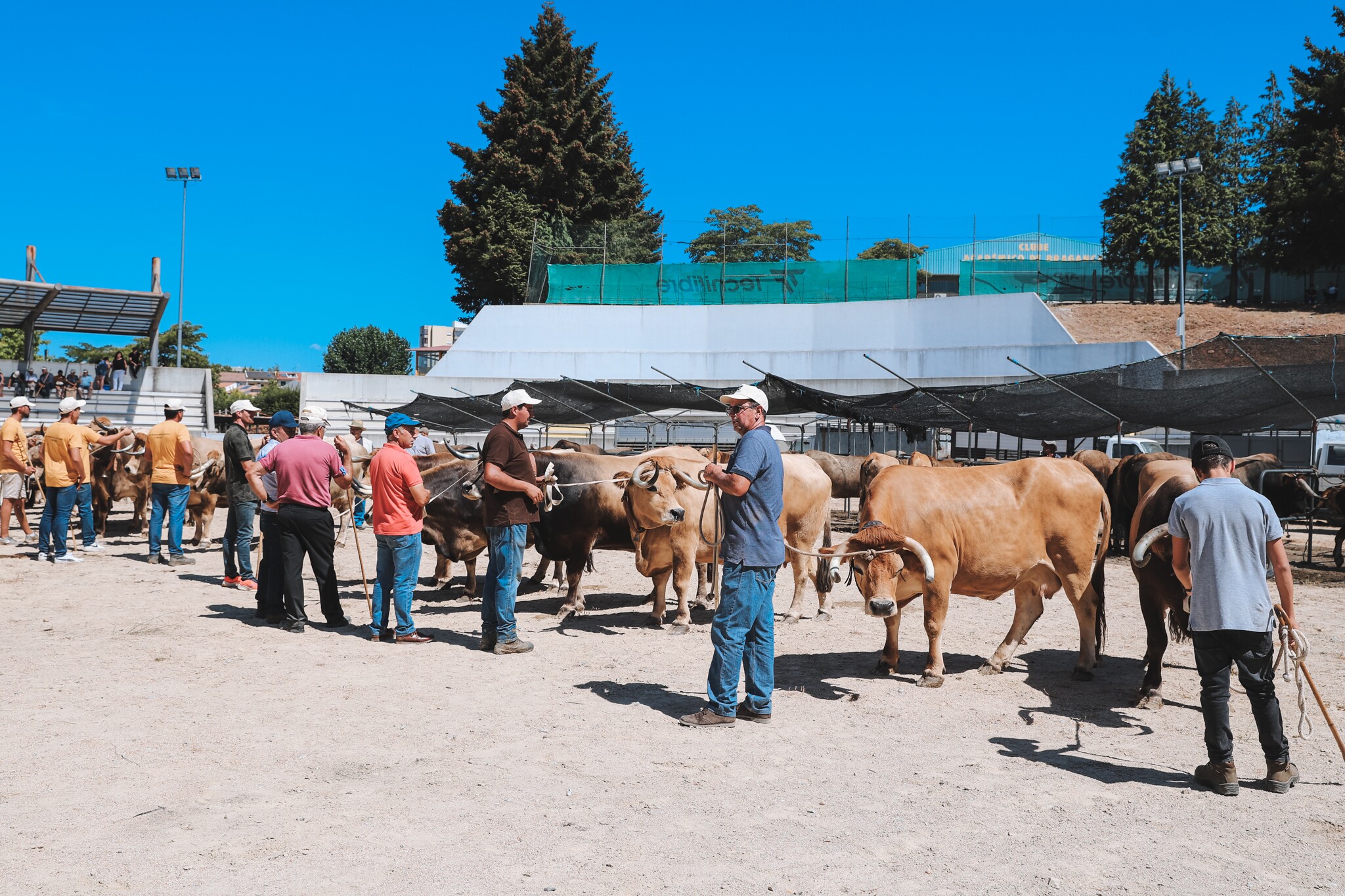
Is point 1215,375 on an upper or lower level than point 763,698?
upper

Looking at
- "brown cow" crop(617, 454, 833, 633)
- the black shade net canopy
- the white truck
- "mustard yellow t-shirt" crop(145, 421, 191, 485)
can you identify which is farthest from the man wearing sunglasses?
the white truck

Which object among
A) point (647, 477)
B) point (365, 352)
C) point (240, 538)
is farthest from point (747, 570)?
point (365, 352)

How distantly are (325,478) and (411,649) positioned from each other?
185 centimetres

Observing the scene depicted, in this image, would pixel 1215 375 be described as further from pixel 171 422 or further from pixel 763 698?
pixel 171 422

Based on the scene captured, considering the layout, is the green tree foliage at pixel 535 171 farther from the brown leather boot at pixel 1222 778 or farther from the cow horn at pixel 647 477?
the brown leather boot at pixel 1222 778

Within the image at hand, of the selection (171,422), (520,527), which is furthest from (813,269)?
(520,527)

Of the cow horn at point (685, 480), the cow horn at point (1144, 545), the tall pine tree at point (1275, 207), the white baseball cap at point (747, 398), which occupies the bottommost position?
the cow horn at point (1144, 545)

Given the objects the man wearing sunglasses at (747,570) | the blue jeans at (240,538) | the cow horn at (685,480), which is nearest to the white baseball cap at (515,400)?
the cow horn at (685,480)

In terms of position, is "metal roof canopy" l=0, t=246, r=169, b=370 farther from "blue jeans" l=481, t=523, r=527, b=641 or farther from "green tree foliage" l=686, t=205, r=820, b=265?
"blue jeans" l=481, t=523, r=527, b=641

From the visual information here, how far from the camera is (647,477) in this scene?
343 inches

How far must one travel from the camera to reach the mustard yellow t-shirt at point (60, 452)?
11.5 m

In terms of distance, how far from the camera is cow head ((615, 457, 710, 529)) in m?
8.71

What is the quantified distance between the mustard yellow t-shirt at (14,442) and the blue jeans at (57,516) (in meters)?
0.90

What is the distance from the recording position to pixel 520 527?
24.8 feet
